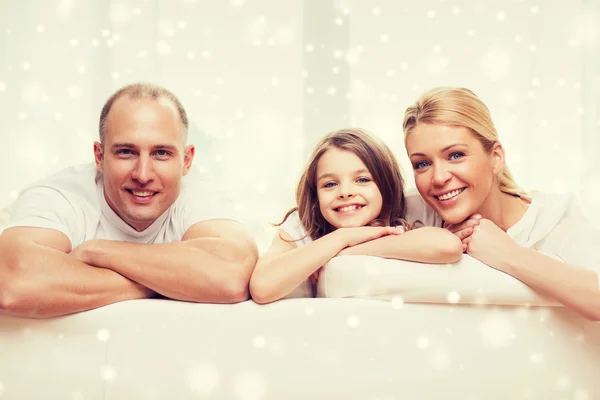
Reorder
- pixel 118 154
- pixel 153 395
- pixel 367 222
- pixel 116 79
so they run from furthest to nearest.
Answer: pixel 116 79 → pixel 367 222 → pixel 118 154 → pixel 153 395

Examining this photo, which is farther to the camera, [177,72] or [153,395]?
[177,72]

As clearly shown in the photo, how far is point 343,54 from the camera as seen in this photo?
108 inches

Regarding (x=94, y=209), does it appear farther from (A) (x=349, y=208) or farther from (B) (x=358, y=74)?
(B) (x=358, y=74)

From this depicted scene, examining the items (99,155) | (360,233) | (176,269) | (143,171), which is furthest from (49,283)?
(360,233)

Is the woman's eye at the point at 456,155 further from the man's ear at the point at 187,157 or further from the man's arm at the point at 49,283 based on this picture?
the man's arm at the point at 49,283

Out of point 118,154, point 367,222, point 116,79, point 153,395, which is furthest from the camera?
point 116,79

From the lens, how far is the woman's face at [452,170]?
5.01 ft

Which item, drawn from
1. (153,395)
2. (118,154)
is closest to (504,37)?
(118,154)

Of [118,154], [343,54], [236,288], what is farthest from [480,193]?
[343,54]

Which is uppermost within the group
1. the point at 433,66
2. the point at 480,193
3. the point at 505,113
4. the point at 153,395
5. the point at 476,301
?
the point at 433,66

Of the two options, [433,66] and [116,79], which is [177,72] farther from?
[433,66]

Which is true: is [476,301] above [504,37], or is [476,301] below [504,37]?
below

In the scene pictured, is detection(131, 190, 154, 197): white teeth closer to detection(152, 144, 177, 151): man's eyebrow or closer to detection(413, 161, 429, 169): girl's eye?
detection(152, 144, 177, 151): man's eyebrow

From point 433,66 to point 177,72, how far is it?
3.73ft
